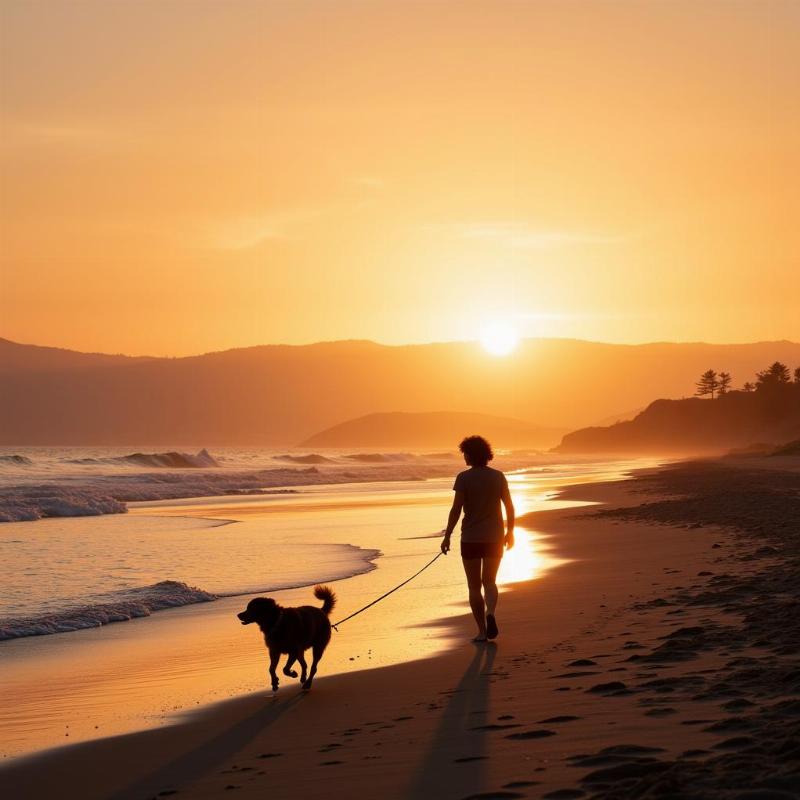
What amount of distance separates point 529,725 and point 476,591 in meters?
3.54

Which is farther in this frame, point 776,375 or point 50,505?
point 776,375

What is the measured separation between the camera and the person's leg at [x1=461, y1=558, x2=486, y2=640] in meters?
9.17

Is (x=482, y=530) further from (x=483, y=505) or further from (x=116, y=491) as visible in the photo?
(x=116, y=491)

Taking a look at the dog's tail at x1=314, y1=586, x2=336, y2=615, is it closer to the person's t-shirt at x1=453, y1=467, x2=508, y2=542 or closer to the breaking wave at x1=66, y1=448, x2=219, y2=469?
the person's t-shirt at x1=453, y1=467, x2=508, y2=542

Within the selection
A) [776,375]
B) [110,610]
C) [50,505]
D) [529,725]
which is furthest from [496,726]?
[776,375]

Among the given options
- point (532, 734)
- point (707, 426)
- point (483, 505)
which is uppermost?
point (483, 505)

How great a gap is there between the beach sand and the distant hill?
138179mm

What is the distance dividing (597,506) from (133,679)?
23.2 meters

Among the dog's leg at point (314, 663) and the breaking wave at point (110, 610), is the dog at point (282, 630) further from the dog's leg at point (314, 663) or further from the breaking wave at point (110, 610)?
the breaking wave at point (110, 610)

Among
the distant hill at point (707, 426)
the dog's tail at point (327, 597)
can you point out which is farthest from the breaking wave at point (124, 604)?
the distant hill at point (707, 426)

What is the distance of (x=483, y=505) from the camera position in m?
9.17

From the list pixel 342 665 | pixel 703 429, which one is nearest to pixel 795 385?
pixel 703 429

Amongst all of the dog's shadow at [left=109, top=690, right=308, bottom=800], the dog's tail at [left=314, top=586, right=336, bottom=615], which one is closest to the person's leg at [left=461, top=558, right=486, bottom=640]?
the dog's tail at [left=314, top=586, right=336, bottom=615]

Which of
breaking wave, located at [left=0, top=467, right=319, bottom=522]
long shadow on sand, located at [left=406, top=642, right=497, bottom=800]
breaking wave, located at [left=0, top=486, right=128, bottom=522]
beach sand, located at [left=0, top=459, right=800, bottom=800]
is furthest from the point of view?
breaking wave, located at [left=0, top=467, right=319, bottom=522]
